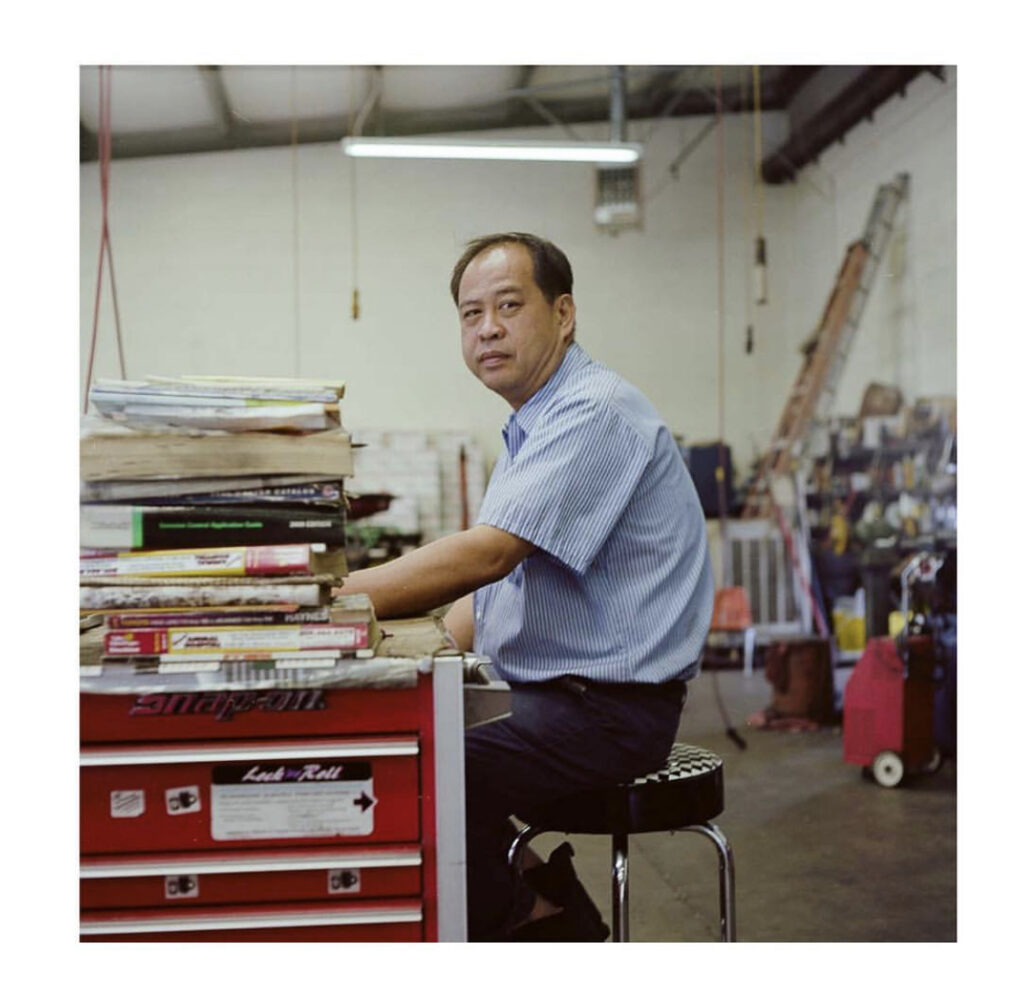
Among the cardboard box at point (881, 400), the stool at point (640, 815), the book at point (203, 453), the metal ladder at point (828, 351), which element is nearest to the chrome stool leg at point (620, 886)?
the stool at point (640, 815)

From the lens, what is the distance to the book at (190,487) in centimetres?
120

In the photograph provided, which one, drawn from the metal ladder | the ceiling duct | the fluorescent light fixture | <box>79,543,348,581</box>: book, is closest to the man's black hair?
<box>79,543,348,581</box>: book

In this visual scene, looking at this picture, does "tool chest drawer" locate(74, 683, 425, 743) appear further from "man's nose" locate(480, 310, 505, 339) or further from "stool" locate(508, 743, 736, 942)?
"man's nose" locate(480, 310, 505, 339)

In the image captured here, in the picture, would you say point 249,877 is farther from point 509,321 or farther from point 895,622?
point 895,622

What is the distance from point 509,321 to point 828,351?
6366mm

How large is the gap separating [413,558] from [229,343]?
6.17m

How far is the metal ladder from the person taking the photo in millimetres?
7188

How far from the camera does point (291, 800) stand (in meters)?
1.21

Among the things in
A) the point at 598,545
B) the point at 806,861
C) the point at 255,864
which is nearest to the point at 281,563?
the point at 255,864

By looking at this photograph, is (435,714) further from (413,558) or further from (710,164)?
(710,164)

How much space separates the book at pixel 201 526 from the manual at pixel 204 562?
→ 0.04ft

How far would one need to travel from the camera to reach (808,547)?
651cm

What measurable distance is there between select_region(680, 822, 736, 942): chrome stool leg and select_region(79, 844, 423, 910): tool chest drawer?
0.58m
